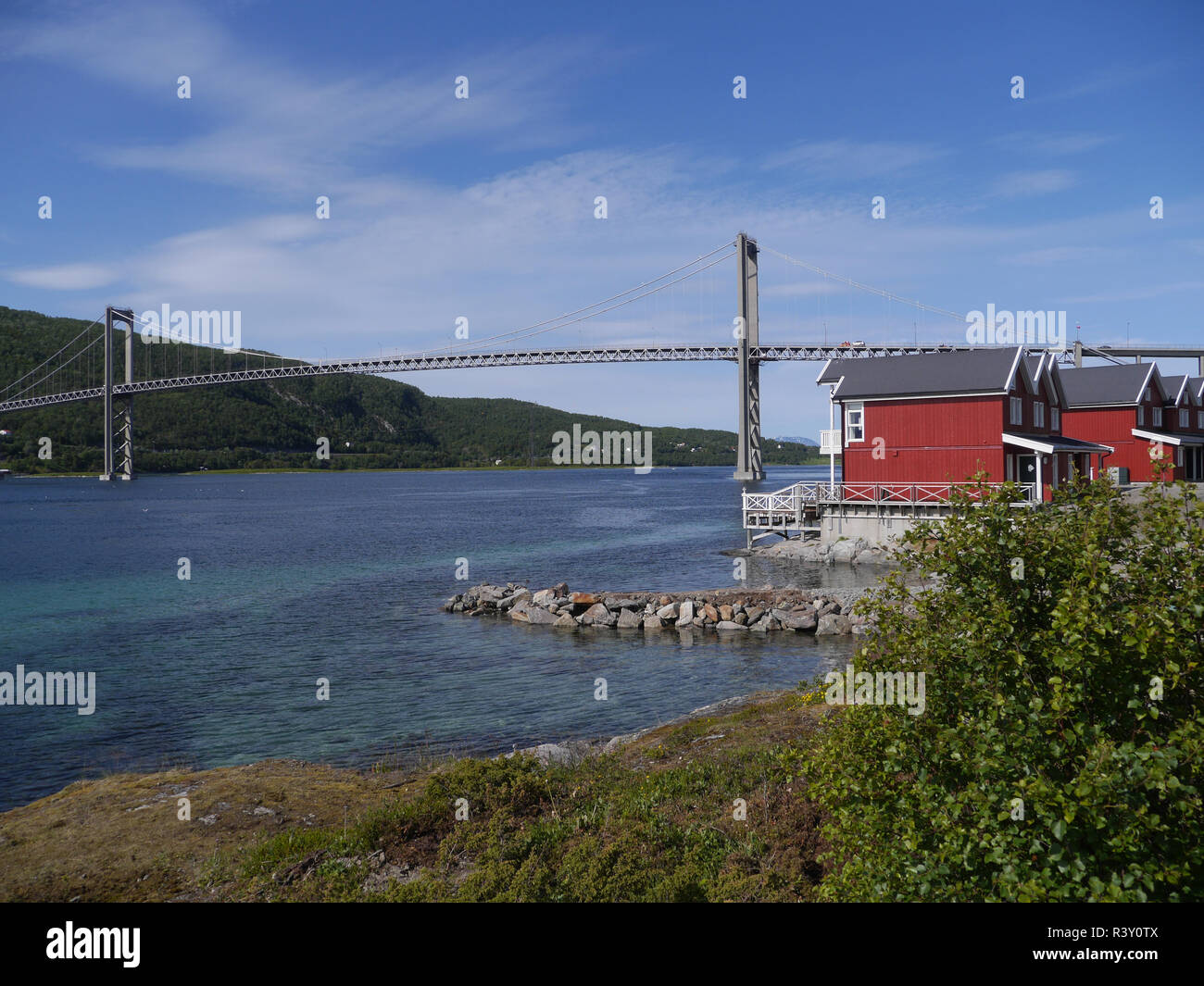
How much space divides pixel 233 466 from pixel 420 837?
178244 mm

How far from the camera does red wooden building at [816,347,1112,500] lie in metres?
34.4

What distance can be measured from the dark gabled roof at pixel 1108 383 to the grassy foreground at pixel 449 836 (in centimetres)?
4728

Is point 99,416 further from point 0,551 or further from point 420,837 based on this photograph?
point 420,837

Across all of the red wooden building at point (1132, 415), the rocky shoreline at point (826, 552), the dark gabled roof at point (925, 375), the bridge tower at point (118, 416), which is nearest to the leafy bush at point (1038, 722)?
the rocky shoreline at point (826, 552)

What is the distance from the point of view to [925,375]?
121 feet

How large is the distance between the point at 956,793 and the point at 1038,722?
0.82 meters

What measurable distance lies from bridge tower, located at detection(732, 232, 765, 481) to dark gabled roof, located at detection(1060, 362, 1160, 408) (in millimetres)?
41895

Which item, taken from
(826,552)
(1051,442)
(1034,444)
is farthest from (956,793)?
(1051,442)

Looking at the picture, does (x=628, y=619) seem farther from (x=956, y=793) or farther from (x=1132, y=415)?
(x=1132, y=415)

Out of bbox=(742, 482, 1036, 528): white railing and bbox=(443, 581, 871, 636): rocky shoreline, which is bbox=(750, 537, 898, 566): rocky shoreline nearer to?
bbox=(742, 482, 1036, 528): white railing

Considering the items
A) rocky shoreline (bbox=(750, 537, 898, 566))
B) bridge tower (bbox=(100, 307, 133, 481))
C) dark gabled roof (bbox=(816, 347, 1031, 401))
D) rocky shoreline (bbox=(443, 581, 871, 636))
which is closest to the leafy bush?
rocky shoreline (bbox=(443, 581, 871, 636))
